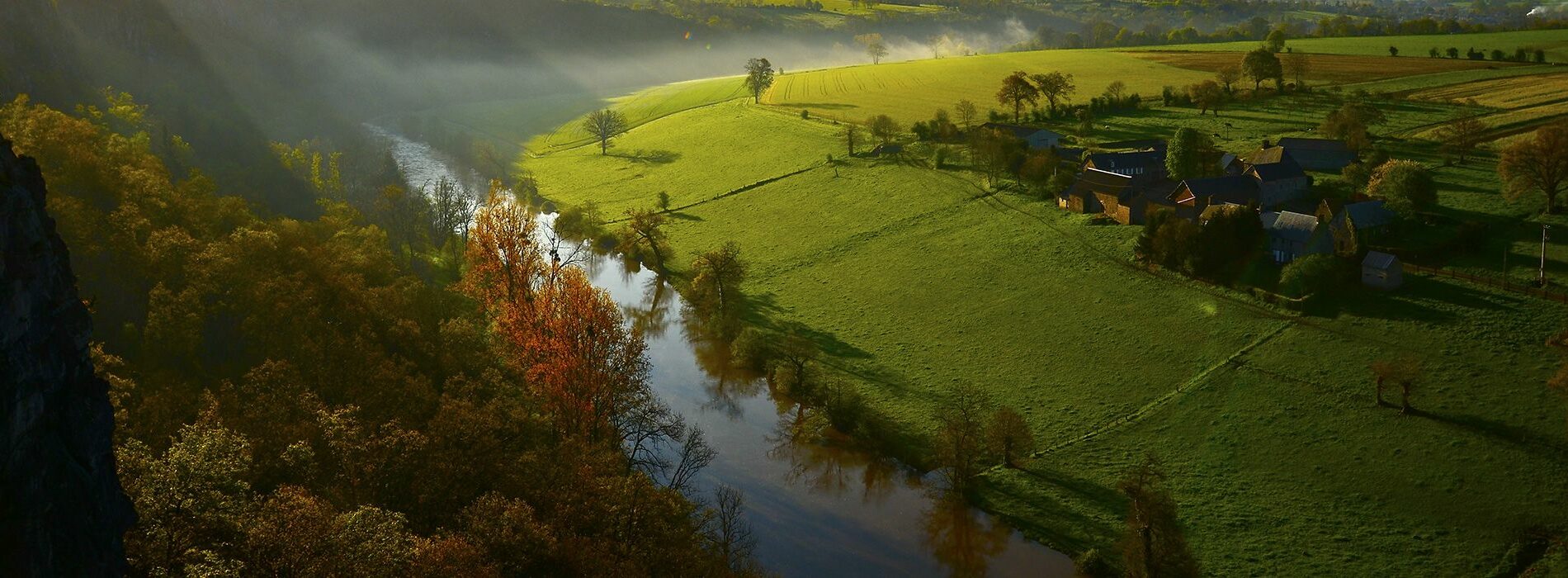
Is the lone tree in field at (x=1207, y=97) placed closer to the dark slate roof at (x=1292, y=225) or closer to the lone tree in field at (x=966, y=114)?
the lone tree in field at (x=966, y=114)

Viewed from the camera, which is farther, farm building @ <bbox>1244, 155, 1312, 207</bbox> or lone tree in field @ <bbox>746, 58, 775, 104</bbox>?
lone tree in field @ <bbox>746, 58, 775, 104</bbox>

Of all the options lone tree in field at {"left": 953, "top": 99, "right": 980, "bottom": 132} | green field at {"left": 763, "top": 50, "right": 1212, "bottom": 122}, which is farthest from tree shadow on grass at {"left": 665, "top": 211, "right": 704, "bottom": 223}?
green field at {"left": 763, "top": 50, "right": 1212, "bottom": 122}

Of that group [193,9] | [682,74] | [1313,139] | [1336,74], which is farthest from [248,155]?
[682,74]

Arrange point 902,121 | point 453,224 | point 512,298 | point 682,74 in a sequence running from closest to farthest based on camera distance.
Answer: point 512,298
point 453,224
point 902,121
point 682,74

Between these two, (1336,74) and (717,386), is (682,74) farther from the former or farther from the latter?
(717,386)

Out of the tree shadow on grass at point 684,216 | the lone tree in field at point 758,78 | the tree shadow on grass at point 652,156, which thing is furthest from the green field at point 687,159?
the lone tree in field at point 758,78

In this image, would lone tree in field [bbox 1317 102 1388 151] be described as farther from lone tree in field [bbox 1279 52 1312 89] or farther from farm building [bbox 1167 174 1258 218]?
lone tree in field [bbox 1279 52 1312 89]
